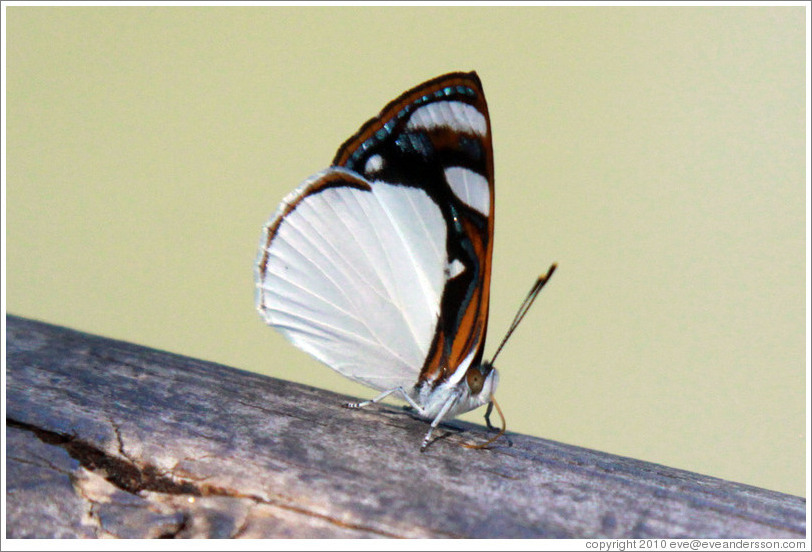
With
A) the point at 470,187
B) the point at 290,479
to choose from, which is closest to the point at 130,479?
the point at 290,479

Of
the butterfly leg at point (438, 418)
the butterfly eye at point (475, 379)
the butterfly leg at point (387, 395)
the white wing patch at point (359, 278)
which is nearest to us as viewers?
the butterfly leg at point (438, 418)

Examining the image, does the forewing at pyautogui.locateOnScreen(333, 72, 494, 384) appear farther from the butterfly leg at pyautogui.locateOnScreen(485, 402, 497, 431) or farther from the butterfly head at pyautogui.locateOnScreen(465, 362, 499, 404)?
the butterfly leg at pyautogui.locateOnScreen(485, 402, 497, 431)

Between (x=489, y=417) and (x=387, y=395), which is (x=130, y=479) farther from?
(x=489, y=417)

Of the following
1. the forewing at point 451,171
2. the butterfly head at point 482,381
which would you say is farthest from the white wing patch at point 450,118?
the butterfly head at point 482,381

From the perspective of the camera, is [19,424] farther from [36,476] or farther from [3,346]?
[3,346]

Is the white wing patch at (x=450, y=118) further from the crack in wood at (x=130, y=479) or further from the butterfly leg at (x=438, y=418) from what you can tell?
the crack in wood at (x=130, y=479)

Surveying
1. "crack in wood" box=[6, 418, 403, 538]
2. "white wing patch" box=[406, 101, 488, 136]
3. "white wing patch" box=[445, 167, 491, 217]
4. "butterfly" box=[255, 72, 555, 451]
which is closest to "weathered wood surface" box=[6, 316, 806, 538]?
"crack in wood" box=[6, 418, 403, 538]
